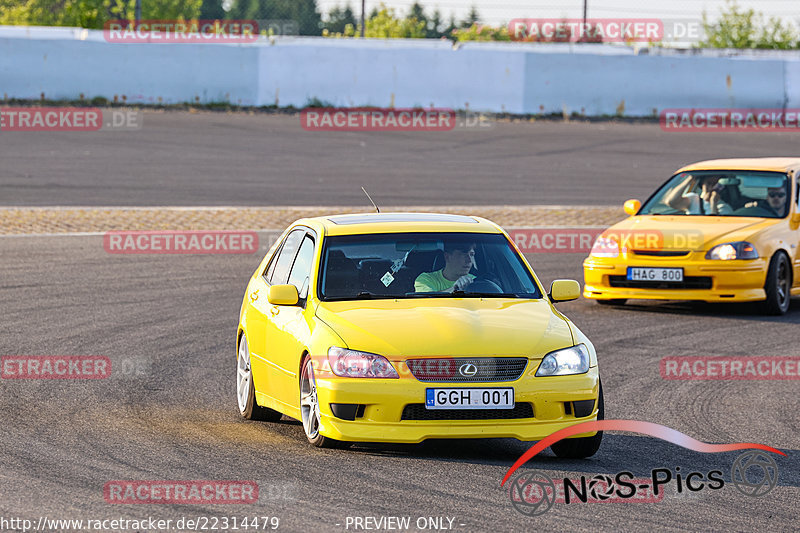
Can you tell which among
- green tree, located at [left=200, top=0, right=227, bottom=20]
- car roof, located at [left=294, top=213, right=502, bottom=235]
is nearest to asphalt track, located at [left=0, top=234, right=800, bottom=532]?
car roof, located at [left=294, top=213, right=502, bottom=235]

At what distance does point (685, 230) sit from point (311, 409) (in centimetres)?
758

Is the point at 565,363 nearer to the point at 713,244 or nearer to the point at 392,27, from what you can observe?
the point at 713,244

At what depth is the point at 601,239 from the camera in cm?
1463

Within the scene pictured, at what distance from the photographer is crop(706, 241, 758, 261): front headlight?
14.0m

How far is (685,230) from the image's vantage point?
1431 centimetres

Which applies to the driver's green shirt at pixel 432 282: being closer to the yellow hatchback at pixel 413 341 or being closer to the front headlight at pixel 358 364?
the yellow hatchback at pixel 413 341

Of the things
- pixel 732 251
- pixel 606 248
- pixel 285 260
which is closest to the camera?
pixel 285 260

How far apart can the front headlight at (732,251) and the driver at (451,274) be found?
6162 mm

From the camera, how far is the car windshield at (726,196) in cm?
1480

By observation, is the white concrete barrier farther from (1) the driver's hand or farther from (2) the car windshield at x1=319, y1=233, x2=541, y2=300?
(1) the driver's hand

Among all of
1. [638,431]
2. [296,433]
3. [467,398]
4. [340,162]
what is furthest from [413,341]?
[340,162]

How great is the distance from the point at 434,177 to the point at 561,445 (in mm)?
18952

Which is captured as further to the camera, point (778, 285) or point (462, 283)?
point (778, 285)

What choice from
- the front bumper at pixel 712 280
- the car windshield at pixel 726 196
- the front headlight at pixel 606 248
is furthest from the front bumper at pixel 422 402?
the car windshield at pixel 726 196
